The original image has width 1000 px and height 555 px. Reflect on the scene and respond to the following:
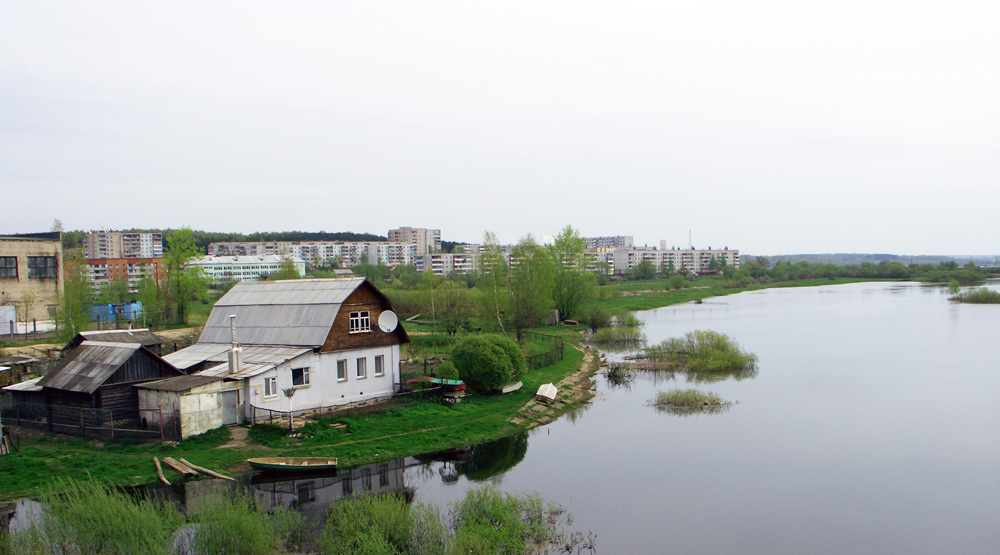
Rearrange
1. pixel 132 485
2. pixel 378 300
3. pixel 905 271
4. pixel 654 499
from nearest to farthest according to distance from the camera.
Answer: pixel 132 485 < pixel 654 499 < pixel 378 300 < pixel 905 271

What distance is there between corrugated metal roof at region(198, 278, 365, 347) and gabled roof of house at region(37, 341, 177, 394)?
4998 millimetres

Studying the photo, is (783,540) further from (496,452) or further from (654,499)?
(496,452)

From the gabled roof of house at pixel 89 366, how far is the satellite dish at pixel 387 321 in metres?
8.21

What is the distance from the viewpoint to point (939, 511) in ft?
58.0

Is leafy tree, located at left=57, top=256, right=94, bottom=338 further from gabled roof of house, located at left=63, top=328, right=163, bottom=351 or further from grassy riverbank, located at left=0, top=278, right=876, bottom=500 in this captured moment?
grassy riverbank, located at left=0, top=278, right=876, bottom=500

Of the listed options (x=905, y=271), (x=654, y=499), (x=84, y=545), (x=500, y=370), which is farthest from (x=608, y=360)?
(x=905, y=271)

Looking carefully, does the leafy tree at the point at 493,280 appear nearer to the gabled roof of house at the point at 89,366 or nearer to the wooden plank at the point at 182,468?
the gabled roof of house at the point at 89,366

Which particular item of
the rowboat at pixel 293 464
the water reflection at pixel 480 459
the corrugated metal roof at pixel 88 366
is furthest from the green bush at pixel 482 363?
the corrugated metal roof at pixel 88 366

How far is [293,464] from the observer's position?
18.9m

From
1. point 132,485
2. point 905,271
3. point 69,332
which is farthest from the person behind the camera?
point 905,271

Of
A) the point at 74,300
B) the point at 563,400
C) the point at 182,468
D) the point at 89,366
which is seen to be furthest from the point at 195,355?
the point at 74,300

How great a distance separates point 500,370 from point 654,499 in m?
11.1

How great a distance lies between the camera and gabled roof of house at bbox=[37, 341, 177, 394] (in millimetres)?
21141

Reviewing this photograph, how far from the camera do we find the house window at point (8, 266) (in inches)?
1672
